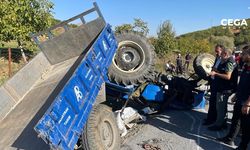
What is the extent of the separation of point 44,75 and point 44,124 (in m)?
4.33

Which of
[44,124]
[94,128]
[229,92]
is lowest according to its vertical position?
[229,92]

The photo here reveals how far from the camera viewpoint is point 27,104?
6.32 m

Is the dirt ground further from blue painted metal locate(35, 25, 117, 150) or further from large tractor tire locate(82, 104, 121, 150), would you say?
blue painted metal locate(35, 25, 117, 150)

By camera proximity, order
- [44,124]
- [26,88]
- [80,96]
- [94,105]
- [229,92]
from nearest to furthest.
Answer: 1. [44,124]
2. [80,96]
3. [94,105]
4. [229,92]
5. [26,88]

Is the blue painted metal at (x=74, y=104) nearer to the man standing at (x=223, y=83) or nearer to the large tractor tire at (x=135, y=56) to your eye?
the large tractor tire at (x=135, y=56)

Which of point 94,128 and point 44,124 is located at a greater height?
point 44,124

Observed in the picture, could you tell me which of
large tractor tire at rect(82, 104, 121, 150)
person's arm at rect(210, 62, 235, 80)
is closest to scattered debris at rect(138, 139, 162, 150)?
large tractor tire at rect(82, 104, 121, 150)

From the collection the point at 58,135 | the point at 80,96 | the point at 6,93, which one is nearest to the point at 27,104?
the point at 6,93

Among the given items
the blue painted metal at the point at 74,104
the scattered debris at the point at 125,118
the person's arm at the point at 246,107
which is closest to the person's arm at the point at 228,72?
the person's arm at the point at 246,107

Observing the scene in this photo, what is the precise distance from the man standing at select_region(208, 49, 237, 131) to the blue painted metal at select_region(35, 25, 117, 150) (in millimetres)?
2425

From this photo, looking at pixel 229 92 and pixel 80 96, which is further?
pixel 229 92

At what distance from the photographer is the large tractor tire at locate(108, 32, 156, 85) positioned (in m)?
7.65

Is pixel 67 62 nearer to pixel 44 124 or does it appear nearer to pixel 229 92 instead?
pixel 229 92

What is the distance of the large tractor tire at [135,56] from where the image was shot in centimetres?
765
